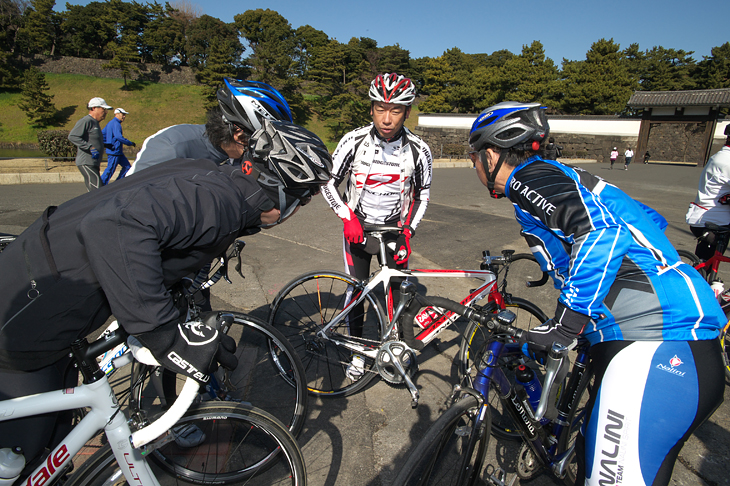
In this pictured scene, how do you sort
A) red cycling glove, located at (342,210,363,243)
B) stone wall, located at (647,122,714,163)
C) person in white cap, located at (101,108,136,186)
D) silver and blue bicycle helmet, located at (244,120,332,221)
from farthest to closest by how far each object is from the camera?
1. stone wall, located at (647,122,714,163)
2. person in white cap, located at (101,108,136,186)
3. red cycling glove, located at (342,210,363,243)
4. silver and blue bicycle helmet, located at (244,120,332,221)

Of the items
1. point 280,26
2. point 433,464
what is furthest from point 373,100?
point 280,26

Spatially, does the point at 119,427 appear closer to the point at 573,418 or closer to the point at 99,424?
the point at 99,424

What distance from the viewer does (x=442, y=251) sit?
6.70m

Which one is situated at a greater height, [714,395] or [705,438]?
[714,395]

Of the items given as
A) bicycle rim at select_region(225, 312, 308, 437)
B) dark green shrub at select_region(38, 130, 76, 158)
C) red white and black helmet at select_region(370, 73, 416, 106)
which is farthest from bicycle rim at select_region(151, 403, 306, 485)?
dark green shrub at select_region(38, 130, 76, 158)

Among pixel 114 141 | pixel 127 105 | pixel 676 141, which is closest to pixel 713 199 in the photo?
pixel 114 141

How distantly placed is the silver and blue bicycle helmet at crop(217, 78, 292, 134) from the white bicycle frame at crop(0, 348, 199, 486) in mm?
1669

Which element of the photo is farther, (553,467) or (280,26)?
(280,26)

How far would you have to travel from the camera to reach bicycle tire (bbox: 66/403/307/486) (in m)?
Answer: 1.58

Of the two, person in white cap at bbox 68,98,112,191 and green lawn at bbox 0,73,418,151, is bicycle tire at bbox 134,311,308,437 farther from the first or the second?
green lawn at bbox 0,73,418,151

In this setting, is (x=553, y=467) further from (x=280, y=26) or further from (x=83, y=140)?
(x=280, y=26)

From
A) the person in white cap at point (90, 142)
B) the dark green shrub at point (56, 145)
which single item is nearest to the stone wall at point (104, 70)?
the dark green shrub at point (56, 145)

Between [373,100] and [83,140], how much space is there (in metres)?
7.91

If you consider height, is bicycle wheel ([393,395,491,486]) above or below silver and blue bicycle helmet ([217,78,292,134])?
below
